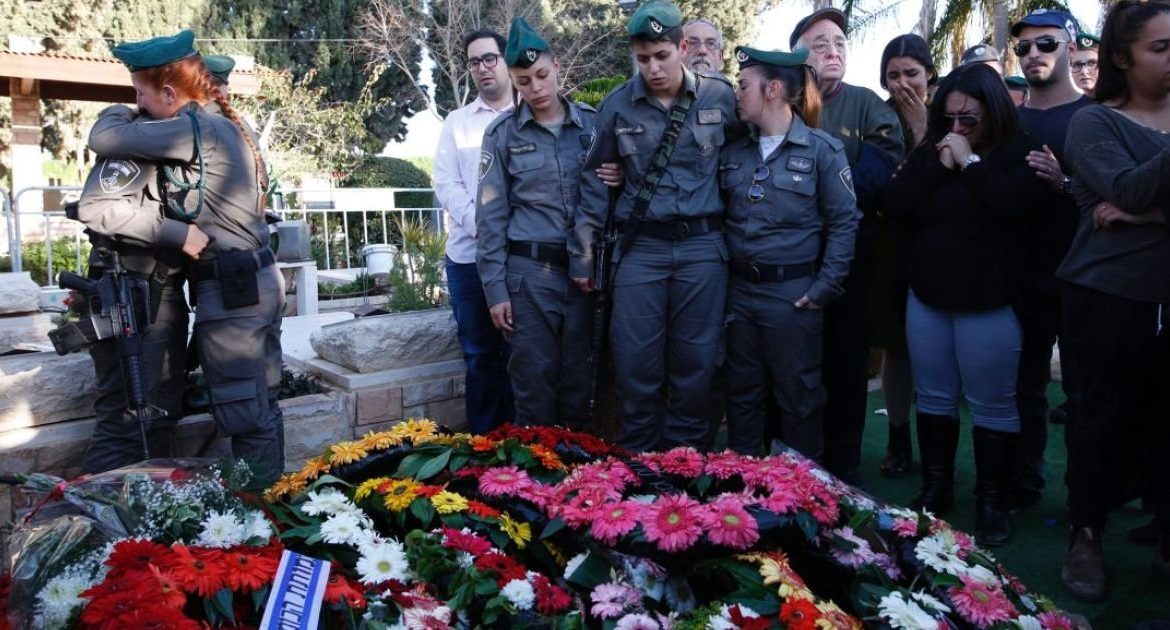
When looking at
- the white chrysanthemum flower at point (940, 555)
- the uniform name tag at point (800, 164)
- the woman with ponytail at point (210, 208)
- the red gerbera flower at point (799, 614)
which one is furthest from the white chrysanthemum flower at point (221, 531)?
the uniform name tag at point (800, 164)

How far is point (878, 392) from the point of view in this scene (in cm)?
583

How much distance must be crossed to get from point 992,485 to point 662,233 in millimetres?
1560

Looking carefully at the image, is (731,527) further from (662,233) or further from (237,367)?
(237,367)

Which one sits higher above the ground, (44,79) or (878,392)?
(44,79)

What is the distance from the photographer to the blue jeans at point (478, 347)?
388 centimetres

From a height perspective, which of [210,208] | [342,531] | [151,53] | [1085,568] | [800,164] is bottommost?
[1085,568]

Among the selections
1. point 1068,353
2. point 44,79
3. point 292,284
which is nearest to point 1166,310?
point 1068,353

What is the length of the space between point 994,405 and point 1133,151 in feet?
3.39

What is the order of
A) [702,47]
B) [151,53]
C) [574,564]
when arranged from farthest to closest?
[702,47]
[151,53]
[574,564]

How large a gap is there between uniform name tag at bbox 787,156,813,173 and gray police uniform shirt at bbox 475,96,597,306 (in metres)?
0.82

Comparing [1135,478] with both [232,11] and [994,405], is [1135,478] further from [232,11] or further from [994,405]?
[232,11]

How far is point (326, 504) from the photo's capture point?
195 cm

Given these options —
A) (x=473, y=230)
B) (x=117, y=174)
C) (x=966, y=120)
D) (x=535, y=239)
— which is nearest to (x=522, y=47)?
(x=535, y=239)

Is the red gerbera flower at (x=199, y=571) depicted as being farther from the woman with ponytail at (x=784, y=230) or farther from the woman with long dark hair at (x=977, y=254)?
the woman with long dark hair at (x=977, y=254)
